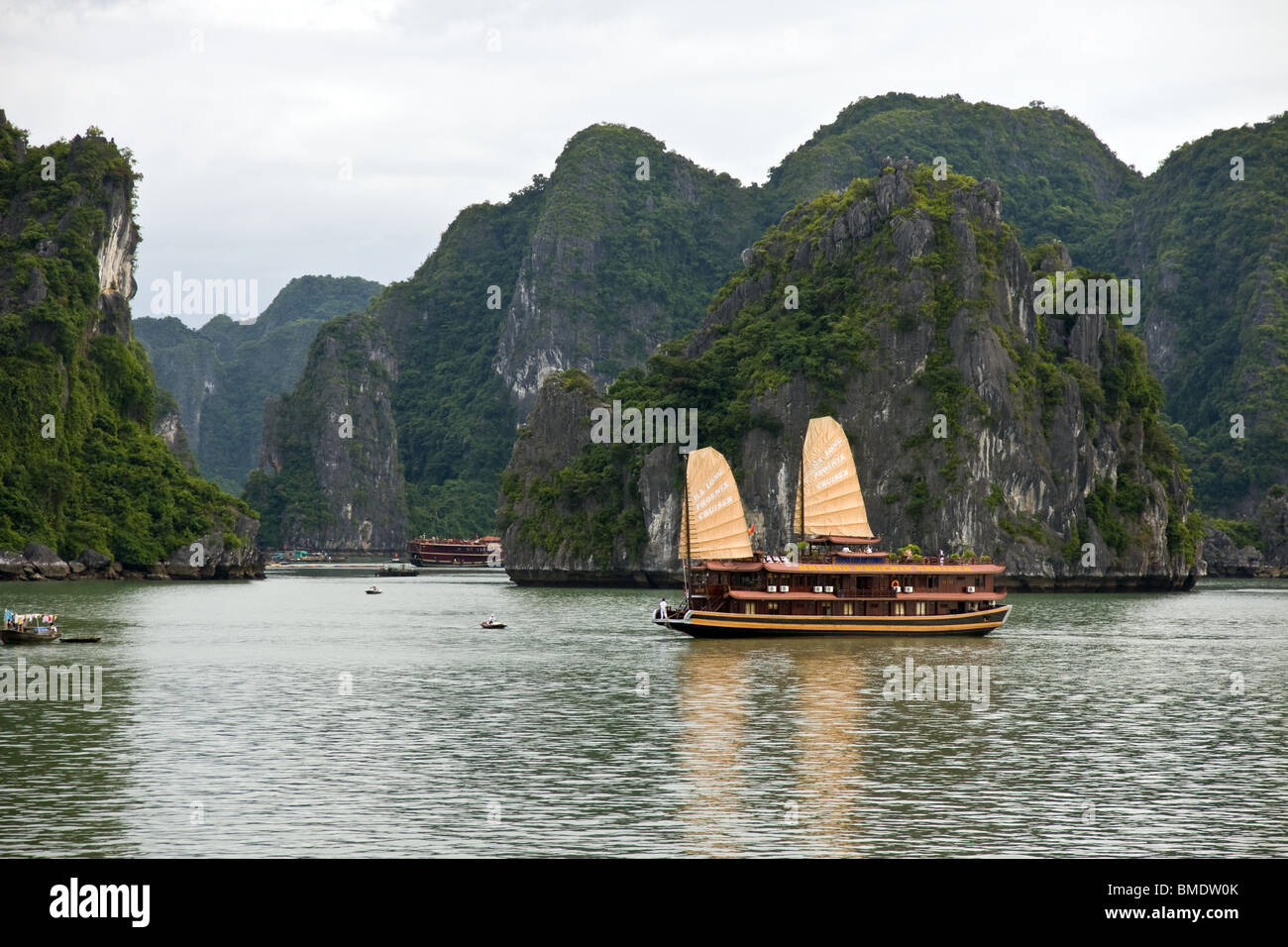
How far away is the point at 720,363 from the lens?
434 feet

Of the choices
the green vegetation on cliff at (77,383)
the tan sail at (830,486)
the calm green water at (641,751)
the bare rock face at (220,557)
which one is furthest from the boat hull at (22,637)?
the bare rock face at (220,557)

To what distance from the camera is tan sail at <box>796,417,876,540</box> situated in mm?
72125

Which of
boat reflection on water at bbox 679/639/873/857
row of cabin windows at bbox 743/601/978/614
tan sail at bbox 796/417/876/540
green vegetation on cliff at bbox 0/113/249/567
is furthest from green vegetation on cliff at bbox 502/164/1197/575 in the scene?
boat reflection on water at bbox 679/639/873/857

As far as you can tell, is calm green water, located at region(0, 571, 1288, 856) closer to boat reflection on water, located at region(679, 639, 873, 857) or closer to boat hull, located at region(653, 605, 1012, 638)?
boat reflection on water, located at region(679, 639, 873, 857)

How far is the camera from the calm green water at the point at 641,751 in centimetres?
2405

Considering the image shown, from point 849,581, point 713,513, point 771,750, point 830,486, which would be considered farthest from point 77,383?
point 771,750

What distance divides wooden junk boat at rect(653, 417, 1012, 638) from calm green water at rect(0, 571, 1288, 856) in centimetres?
254

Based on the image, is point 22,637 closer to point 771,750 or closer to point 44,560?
point 771,750

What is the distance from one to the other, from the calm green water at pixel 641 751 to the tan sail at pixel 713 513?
6.55 metres

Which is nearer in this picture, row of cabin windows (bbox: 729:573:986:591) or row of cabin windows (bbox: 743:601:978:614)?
row of cabin windows (bbox: 743:601:978:614)

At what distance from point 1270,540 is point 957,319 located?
70254mm

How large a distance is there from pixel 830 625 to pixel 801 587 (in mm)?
2158

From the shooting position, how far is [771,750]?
32.8 m
